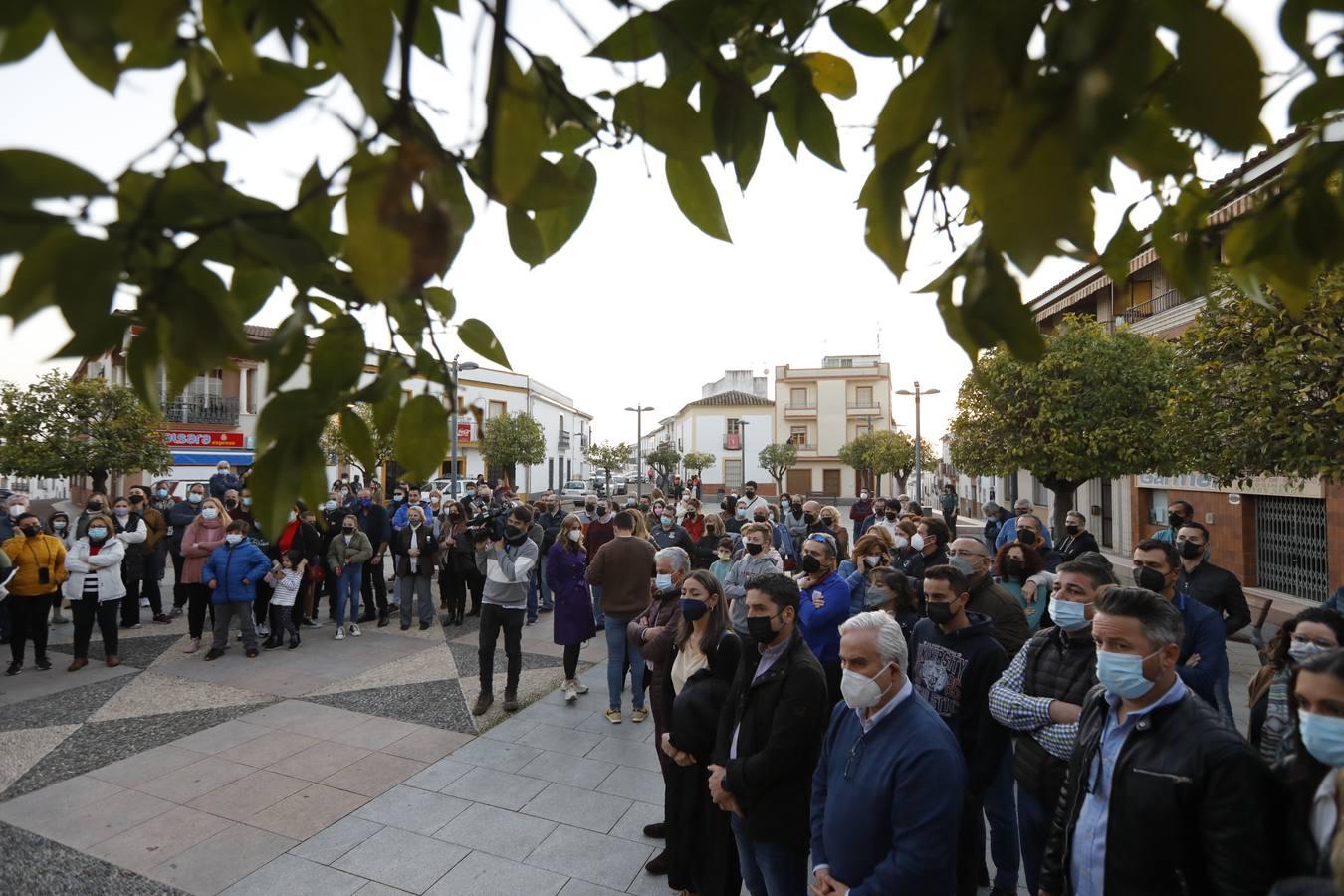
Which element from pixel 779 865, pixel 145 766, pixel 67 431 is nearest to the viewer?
pixel 779 865

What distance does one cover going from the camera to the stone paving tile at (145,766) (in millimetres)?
5277

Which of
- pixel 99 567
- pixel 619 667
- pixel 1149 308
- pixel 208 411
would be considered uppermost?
pixel 1149 308

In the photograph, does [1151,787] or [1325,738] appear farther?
[1151,787]

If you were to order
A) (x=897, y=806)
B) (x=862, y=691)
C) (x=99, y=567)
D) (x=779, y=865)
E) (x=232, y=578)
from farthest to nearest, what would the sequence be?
(x=232, y=578) → (x=99, y=567) → (x=779, y=865) → (x=862, y=691) → (x=897, y=806)

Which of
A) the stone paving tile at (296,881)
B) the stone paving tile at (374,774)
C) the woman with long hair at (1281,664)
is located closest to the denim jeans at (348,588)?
the stone paving tile at (374,774)

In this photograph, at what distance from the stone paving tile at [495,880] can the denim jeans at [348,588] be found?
628cm

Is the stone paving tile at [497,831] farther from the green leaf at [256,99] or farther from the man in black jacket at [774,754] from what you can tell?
the green leaf at [256,99]

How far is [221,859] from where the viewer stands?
421 cm

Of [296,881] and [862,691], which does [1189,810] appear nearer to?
[862,691]

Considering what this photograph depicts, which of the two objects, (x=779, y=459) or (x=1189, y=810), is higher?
(x=779, y=459)

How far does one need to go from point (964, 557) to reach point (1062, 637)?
1433mm

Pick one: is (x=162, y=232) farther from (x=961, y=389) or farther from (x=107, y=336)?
(x=961, y=389)

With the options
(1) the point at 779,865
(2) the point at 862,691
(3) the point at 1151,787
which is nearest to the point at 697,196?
(2) the point at 862,691

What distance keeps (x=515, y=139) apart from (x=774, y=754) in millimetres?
2853
